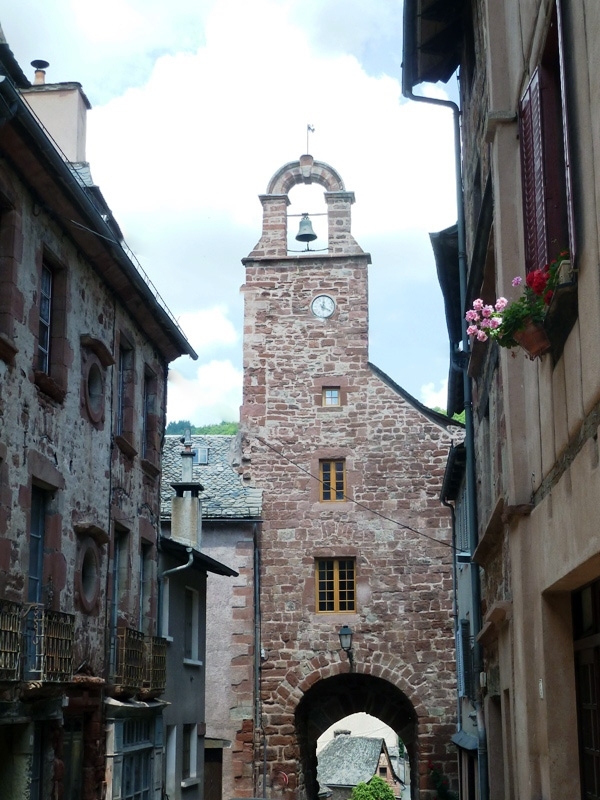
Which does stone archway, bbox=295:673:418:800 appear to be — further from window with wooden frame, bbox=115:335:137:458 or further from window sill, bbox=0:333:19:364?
window sill, bbox=0:333:19:364

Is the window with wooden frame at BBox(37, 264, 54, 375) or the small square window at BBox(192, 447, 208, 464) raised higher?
the small square window at BBox(192, 447, 208, 464)

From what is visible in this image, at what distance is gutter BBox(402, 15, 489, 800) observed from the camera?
1196 cm

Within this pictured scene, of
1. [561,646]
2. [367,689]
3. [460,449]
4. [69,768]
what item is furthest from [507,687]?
[367,689]

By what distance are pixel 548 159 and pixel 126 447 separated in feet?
31.5

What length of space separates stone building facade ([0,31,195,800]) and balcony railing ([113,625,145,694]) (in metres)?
0.03

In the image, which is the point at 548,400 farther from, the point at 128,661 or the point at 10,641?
the point at 128,661

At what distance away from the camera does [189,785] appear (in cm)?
1769

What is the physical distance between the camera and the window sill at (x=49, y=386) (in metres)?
11.4

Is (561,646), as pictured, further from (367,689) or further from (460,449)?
(367,689)

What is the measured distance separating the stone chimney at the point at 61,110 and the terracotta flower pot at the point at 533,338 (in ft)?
33.9

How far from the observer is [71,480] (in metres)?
12.6

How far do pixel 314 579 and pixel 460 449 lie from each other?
8.36 metres

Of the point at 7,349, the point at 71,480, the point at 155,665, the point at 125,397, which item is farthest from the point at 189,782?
the point at 7,349

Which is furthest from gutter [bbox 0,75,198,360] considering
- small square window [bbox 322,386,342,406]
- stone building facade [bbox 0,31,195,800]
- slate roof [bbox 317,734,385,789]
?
slate roof [bbox 317,734,385,789]
